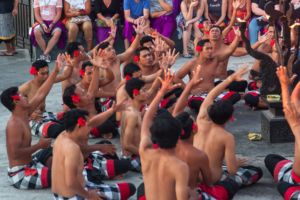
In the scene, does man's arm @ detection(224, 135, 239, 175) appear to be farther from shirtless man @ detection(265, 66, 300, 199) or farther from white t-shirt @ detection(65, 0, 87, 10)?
white t-shirt @ detection(65, 0, 87, 10)

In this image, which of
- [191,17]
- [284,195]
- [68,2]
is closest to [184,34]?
[191,17]

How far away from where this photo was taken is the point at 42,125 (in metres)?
10.1

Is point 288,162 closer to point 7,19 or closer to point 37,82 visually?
point 37,82

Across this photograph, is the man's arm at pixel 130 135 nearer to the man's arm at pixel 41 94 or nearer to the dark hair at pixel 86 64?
the man's arm at pixel 41 94

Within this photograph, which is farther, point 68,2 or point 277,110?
point 68,2

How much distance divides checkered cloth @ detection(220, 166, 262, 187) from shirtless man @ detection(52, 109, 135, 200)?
3.49ft

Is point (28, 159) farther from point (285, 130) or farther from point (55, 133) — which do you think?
point (285, 130)

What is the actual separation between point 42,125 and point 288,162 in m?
3.46

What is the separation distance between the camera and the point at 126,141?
28.4ft

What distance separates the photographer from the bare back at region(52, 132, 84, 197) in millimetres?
7102

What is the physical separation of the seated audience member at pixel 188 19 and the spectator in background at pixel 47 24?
2221mm

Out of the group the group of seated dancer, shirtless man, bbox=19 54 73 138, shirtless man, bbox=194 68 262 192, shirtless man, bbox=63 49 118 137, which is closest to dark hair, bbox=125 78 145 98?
the group of seated dancer

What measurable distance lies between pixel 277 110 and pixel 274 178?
5.64 ft

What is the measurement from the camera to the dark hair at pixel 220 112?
7.59m
